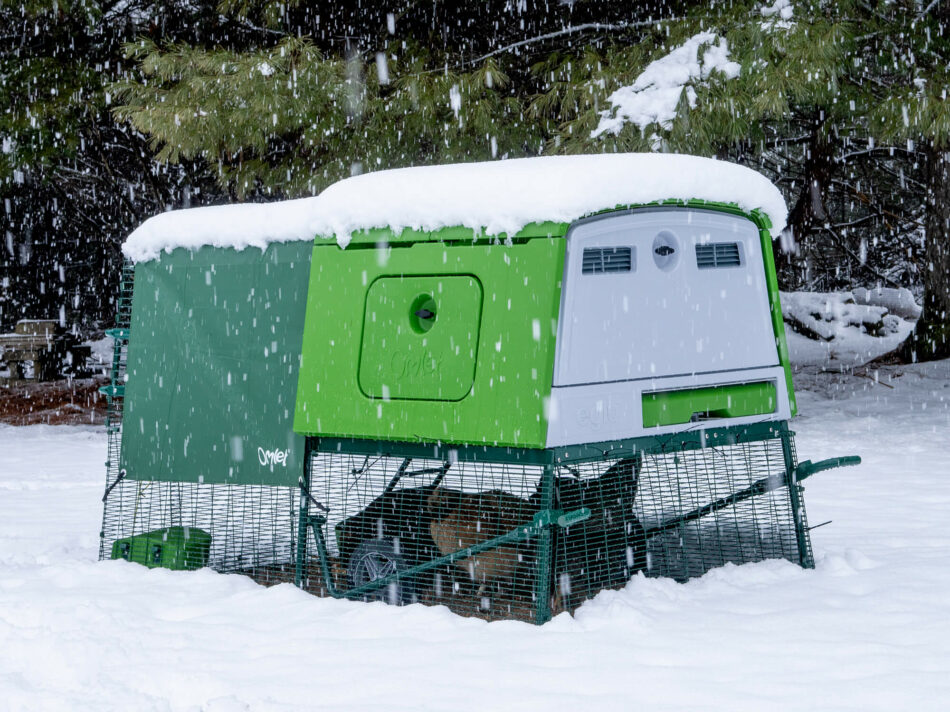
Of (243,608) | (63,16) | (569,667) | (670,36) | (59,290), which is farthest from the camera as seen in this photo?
(59,290)

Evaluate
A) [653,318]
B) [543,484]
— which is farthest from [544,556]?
[653,318]

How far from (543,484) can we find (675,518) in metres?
0.91

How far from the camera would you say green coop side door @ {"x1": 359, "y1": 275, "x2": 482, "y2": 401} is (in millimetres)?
4211

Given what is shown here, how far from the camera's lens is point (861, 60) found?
9.69 metres

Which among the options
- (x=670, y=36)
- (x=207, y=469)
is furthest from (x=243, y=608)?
(x=670, y=36)

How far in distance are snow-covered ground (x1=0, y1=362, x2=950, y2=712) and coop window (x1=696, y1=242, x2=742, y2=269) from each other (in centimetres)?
136

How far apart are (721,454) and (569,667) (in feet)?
5.09

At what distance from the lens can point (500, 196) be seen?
13.6 ft

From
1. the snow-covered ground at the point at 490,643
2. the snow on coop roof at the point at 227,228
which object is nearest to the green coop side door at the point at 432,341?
the snow on coop roof at the point at 227,228

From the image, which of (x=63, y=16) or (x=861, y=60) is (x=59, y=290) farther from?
(x=861, y=60)

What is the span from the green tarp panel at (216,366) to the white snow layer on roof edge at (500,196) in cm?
15

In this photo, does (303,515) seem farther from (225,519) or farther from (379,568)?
(225,519)

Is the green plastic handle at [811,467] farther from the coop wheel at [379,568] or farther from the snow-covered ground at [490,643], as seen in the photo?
the coop wheel at [379,568]

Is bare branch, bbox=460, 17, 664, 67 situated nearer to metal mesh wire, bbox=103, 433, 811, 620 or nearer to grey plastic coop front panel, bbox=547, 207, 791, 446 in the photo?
grey plastic coop front panel, bbox=547, 207, 791, 446
